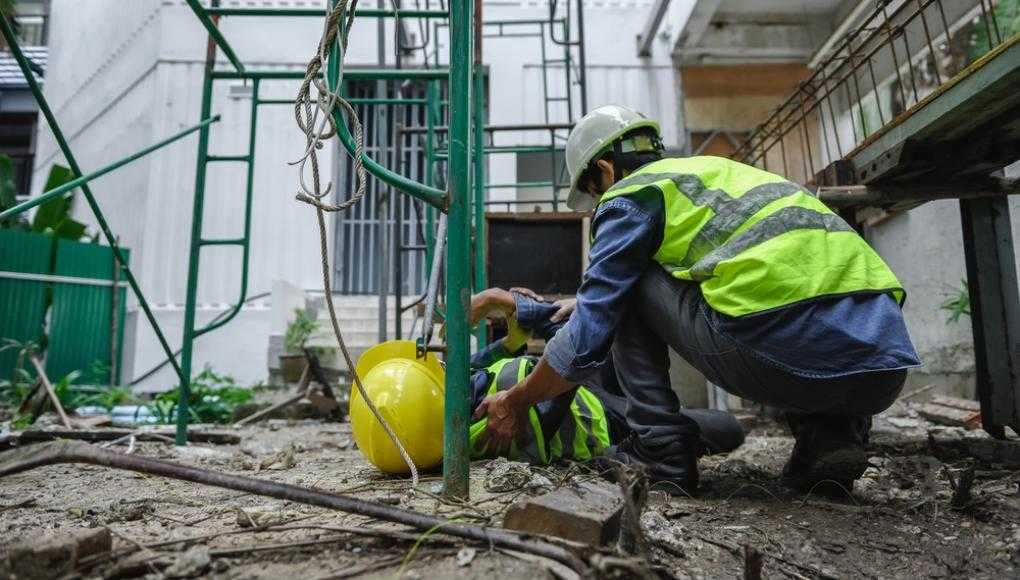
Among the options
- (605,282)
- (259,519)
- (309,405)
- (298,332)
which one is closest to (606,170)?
(605,282)

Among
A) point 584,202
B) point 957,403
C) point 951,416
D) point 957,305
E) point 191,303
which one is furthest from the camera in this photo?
point 957,305

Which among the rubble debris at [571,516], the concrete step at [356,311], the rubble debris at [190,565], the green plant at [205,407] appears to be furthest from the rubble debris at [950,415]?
the concrete step at [356,311]

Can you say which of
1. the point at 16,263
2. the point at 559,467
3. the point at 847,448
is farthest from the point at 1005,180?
the point at 16,263

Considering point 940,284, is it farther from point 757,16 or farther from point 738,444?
point 757,16

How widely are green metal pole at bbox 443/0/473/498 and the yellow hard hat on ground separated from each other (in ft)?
1.67

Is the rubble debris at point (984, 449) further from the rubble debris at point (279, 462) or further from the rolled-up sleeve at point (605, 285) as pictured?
the rubble debris at point (279, 462)

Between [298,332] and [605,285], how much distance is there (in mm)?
5408

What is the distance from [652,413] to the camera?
212cm

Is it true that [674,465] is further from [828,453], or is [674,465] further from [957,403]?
[957,403]

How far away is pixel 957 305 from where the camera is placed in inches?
174

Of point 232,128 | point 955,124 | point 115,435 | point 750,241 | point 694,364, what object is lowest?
point 115,435

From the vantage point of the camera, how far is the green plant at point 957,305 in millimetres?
4375

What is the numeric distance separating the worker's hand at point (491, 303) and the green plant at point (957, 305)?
3.39m

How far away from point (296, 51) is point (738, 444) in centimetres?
731
